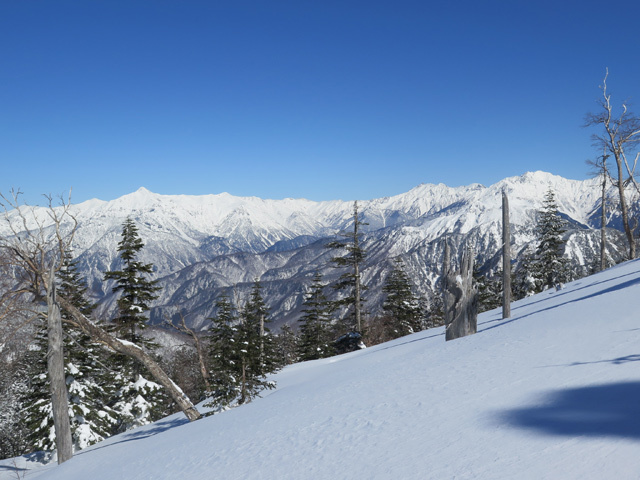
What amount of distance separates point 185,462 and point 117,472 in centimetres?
157

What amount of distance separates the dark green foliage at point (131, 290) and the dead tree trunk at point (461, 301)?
48.4ft

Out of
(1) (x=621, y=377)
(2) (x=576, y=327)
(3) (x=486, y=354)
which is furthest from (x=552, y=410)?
(2) (x=576, y=327)

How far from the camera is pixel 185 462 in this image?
5.39 metres

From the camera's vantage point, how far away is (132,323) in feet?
67.8

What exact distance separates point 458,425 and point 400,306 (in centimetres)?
3276

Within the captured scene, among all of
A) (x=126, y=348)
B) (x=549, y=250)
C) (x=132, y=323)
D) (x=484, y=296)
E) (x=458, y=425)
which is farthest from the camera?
(x=484, y=296)

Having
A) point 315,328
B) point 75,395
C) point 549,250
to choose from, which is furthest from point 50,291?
point 549,250

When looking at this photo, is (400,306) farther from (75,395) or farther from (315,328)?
(75,395)

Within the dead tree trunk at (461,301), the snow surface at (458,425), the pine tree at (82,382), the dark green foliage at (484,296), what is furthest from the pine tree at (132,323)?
the dark green foliage at (484,296)

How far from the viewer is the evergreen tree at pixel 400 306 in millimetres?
35562

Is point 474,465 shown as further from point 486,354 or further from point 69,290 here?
point 69,290

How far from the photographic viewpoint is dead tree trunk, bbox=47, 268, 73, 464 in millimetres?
10180

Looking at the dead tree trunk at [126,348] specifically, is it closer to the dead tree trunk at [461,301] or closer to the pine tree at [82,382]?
the dead tree trunk at [461,301]

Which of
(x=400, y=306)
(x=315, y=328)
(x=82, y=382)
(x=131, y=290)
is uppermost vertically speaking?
(x=131, y=290)
